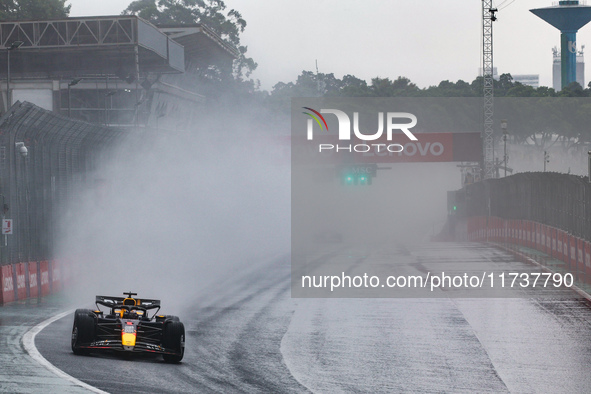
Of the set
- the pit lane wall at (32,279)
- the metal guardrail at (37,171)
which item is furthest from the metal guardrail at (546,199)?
the metal guardrail at (37,171)

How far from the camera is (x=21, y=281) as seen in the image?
21.6 m

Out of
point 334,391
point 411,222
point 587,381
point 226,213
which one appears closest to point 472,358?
point 587,381

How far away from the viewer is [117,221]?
31.8 m

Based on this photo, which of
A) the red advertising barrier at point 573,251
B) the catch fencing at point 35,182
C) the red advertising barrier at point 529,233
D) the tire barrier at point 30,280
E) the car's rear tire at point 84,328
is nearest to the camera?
the car's rear tire at point 84,328

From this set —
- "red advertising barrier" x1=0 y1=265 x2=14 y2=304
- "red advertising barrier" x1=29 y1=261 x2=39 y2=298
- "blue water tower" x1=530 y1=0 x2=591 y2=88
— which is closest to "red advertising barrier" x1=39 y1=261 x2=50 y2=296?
"red advertising barrier" x1=29 y1=261 x2=39 y2=298

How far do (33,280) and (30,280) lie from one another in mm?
175

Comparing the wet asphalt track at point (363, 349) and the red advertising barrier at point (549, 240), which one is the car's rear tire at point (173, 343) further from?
the red advertising barrier at point (549, 240)

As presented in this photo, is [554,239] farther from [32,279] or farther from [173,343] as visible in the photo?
[173,343]

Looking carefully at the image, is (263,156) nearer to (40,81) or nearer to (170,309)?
(40,81)

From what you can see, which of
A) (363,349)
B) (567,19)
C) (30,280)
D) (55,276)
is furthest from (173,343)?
(567,19)

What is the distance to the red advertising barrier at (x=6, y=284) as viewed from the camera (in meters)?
20.4

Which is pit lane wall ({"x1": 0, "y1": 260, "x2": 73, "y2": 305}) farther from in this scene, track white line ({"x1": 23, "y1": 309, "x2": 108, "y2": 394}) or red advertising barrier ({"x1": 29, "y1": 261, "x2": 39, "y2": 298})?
track white line ({"x1": 23, "y1": 309, "x2": 108, "y2": 394})

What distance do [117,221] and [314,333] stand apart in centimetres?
1777

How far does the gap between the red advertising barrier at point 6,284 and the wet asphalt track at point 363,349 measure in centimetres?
390
